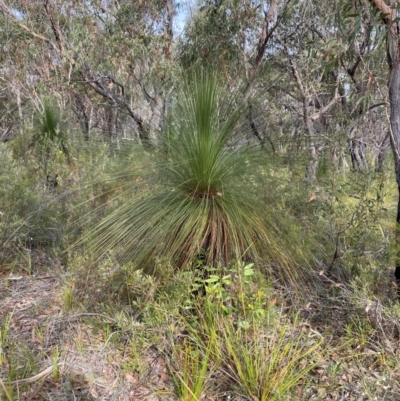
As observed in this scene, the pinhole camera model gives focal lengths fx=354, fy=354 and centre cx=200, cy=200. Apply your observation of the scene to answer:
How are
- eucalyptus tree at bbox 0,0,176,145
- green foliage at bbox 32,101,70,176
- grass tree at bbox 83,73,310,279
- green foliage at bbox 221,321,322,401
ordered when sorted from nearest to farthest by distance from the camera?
green foliage at bbox 221,321,322,401 → grass tree at bbox 83,73,310,279 → green foliage at bbox 32,101,70,176 → eucalyptus tree at bbox 0,0,176,145

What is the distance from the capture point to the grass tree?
6.57 ft

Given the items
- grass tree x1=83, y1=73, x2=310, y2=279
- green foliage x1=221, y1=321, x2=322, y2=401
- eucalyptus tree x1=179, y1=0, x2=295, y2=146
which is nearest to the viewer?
green foliage x1=221, y1=321, x2=322, y2=401

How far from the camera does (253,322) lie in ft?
6.11

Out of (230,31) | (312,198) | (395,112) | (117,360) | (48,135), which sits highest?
(230,31)

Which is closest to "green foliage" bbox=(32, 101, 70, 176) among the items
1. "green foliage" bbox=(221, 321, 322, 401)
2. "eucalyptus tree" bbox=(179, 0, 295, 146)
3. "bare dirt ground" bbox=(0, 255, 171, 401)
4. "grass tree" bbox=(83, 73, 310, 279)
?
"bare dirt ground" bbox=(0, 255, 171, 401)

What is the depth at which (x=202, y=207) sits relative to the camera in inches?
79.2

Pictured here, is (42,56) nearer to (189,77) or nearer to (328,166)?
(189,77)

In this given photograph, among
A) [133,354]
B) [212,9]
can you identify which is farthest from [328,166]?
[212,9]

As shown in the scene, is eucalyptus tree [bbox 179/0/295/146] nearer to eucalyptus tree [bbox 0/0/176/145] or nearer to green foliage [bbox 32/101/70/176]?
eucalyptus tree [bbox 0/0/176/145]

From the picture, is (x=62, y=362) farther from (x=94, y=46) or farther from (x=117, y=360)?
(x=94, y=46)

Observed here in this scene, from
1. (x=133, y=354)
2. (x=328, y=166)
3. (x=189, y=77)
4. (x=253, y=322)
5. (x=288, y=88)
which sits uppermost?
(x=288, y=88)

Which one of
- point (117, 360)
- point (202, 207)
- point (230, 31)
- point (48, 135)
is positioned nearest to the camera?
point (117, 360)

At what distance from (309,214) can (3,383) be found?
1.99 m

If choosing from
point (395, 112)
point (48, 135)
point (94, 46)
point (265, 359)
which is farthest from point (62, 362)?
point (94, 46)
